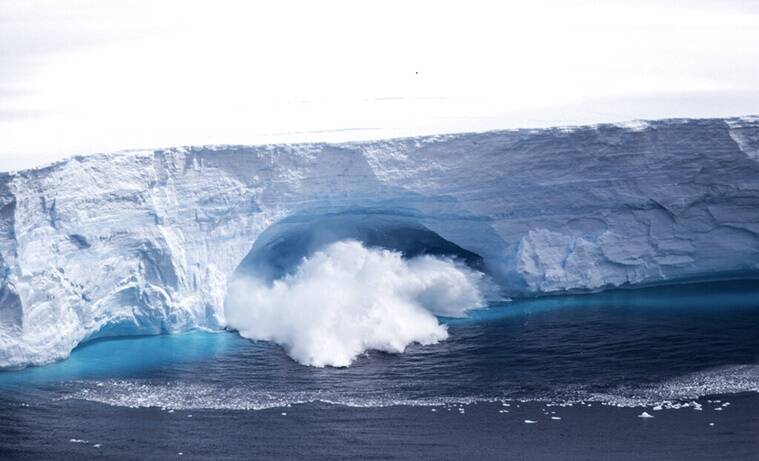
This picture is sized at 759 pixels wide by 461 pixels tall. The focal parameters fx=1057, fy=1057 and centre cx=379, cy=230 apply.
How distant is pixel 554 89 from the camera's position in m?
18.3

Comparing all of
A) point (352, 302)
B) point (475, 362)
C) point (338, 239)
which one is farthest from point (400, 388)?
point (338, 239)

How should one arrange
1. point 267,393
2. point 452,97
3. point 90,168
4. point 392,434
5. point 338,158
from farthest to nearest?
1. point 452,97
2. point 338,158
3. point 90,168
4. point 267,393
5. point 392,434

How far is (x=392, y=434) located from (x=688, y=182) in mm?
7368

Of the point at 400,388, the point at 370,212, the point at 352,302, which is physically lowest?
the point at 400,388

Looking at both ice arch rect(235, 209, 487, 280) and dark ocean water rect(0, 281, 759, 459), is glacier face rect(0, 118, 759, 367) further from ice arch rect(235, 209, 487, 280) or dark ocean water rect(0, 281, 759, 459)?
dark ocean water rect(0, 281, 759, 459)

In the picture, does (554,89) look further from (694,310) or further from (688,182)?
(694,310)

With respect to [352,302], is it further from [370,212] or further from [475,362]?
[475,362]

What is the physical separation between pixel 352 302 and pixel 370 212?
5.75 ft

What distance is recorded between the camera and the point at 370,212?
657 inches

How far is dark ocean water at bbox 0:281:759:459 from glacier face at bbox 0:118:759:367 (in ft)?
2.38

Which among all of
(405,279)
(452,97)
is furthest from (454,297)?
(452,97)

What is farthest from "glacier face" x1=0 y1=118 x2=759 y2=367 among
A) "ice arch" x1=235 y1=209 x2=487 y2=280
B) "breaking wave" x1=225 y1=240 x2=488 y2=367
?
"breaking wave" x1=225 y1=240 x2=488 y2=367

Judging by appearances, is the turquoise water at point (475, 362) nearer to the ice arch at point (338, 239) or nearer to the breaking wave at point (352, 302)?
the breaking wave at point (352, 302)

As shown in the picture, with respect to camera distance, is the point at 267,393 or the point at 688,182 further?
the point at 688,182
